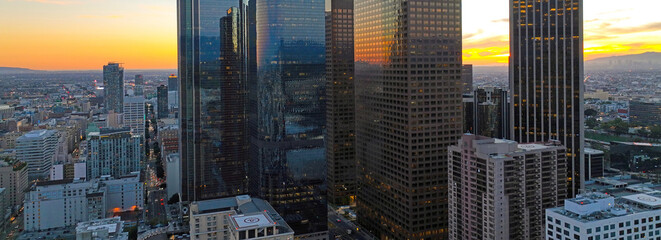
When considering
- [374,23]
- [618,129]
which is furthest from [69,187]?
[618,129]

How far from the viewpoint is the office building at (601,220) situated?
32.8m

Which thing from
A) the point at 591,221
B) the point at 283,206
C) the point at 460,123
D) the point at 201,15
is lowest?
the point at 283,206

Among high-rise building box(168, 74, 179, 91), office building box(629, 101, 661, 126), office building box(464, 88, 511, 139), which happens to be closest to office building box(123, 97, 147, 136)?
high-rise building box(168, 74, 179, 91)

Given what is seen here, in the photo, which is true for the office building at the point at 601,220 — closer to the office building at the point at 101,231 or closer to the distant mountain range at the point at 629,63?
the office building at the point at 101,231

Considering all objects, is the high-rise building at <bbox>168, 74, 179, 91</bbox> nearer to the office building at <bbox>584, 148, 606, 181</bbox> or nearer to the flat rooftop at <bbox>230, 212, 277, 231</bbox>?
the office building at <bbox>584, 148, 606, 181</bbox>

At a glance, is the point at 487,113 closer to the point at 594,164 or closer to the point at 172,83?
the point at 594,164

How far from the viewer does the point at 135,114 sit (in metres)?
137

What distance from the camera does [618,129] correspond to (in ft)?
290

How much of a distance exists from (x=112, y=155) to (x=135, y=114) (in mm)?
42040

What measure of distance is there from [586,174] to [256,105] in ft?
162

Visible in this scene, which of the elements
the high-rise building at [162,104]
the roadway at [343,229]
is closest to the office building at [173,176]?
the roadway at [343,229]

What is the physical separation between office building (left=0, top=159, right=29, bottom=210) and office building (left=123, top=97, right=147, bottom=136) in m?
56.5

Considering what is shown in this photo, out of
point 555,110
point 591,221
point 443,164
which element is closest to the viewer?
point 591,221

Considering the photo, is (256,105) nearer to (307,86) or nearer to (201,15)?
(307,86)
